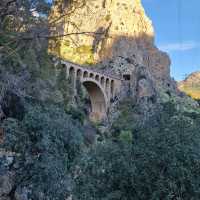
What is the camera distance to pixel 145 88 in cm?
5016

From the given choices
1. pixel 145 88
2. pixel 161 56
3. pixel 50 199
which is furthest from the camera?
pixel 161 56

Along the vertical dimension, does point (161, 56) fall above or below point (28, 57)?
above

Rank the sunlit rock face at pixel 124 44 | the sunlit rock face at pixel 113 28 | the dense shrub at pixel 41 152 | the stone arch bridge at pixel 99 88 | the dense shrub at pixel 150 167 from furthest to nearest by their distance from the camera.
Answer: the sunlit rock face at pixel 124 44, the sunlit rock face at pixel 113 28, the stone arch bridge at pixel 99 88, the dense shrub at pixel 41 152, the dense shrub at pixel 150 167

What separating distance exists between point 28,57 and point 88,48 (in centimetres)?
3326

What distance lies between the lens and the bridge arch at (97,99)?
4512cm

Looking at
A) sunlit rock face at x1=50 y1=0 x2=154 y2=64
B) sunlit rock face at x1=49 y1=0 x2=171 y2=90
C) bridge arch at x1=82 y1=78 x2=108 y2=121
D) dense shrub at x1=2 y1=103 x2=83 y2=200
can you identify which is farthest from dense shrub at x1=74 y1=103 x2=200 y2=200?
sunlit rock face at x1=50 y1=0 x2=154 y2=64

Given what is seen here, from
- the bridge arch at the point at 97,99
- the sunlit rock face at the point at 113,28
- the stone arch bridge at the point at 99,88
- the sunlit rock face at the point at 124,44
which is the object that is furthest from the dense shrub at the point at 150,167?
the sunlit rock face at the point at 113,28

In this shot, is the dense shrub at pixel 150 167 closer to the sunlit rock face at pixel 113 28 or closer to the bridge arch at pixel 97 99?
the bridge arch at pixel 97 99

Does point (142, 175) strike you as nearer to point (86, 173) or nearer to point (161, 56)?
point (86, 173)

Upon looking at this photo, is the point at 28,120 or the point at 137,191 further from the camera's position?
the point at 28,120

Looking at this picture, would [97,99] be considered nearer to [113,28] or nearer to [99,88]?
[99,88]

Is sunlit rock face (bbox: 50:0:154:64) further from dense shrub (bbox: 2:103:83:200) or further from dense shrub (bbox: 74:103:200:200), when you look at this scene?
dense shrub (bbox: 74:103:200:200)

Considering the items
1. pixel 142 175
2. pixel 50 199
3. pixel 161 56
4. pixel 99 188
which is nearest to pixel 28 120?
pixel 50 199

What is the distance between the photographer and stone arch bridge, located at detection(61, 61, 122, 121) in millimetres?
43375
